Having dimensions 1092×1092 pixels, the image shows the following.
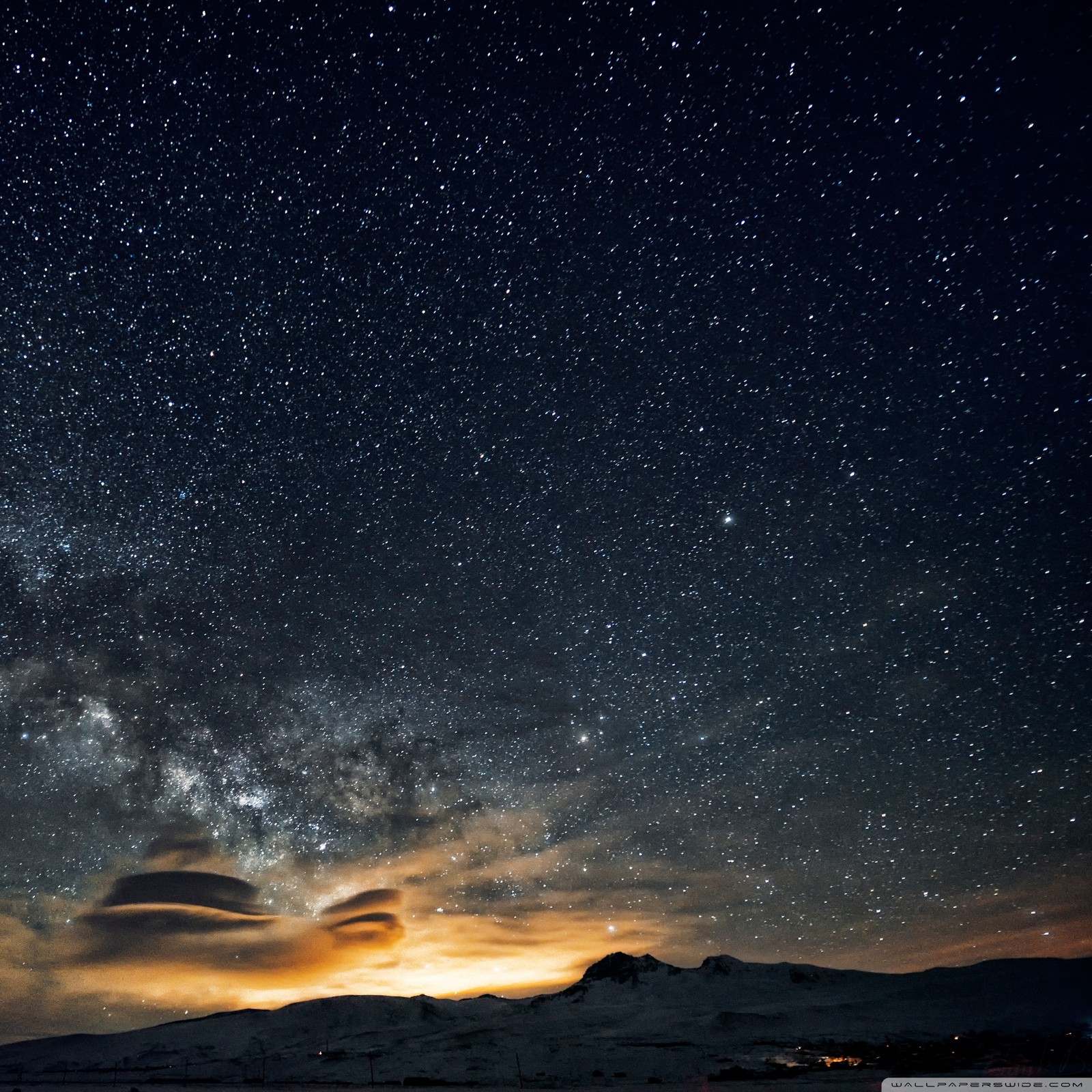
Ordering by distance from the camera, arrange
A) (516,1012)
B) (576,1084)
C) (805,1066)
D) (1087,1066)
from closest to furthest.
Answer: (1087,1066), (576,1084), (805,1066), (516,1012)

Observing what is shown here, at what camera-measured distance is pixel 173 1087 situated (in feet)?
192

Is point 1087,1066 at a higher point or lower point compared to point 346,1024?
higher

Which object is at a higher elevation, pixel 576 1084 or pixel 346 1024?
pixel 576 1084

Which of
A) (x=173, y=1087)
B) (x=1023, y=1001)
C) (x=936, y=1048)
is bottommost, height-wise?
(x=1023, y=1001)

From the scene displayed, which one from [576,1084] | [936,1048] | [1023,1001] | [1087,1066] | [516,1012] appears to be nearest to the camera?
[1087,1066]

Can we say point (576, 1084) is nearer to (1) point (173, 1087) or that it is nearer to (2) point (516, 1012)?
(1) point (173, 1087)

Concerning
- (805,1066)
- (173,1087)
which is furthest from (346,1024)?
(805,1066)

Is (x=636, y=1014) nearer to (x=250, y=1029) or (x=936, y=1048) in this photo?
(x=250, y=1029)

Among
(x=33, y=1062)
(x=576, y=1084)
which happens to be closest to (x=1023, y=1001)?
(x=576, y=1084)

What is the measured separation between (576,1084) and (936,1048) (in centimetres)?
3763

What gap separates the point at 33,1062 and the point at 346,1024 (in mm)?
75929

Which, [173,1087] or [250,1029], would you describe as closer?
[173,1087]

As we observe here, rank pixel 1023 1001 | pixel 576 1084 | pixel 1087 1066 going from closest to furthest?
1. pixel 1087 1066
2. pixel 576 1084
3. pixel 1023 1001

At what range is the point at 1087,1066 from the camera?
157 feet
